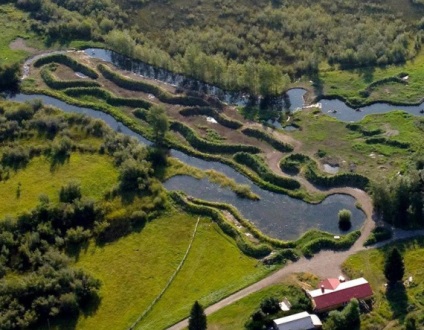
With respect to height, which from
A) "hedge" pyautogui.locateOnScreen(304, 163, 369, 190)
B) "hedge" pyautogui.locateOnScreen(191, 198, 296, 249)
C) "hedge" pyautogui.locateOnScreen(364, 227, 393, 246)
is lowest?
"hedge" pyautogui.locateOnScreen(191, 198, 296, 249)

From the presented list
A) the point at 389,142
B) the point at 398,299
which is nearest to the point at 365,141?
the point at 389,142

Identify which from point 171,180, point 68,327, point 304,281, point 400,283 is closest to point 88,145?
point 171,180

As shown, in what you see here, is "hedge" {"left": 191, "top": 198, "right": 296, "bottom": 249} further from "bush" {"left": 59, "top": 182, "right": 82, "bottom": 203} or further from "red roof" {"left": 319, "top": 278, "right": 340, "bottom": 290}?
→ "bush" {"left": 59, "top": 182, "right": 82, "bottom": 203}

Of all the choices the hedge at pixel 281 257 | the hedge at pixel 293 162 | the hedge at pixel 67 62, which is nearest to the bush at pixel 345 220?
the hedge at pixel 281 257

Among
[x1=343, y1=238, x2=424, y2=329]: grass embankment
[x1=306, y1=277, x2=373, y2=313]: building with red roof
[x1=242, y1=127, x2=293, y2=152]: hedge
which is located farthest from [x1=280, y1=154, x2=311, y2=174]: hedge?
[x1=306, y1=277, x2=373, y2=313]: building with red roof

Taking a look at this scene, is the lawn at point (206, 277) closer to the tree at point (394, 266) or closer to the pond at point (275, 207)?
the pond at point (275, 207)

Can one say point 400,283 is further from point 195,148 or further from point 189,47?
point 189,47
